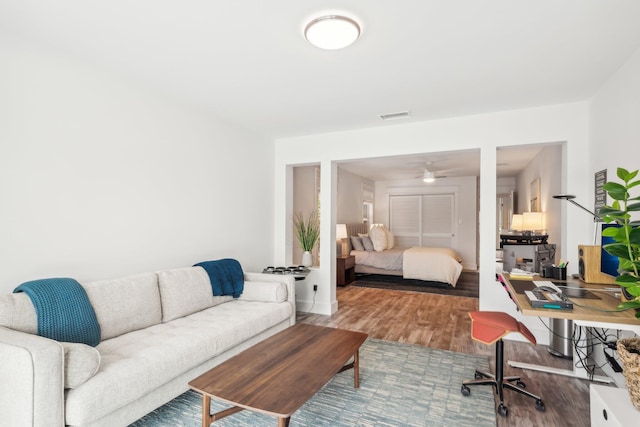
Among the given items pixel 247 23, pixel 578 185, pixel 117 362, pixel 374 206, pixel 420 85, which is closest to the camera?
pixel 117 362

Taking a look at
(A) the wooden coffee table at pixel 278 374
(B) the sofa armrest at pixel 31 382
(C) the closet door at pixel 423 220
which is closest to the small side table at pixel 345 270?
(C) the closet door at pixel 423 220

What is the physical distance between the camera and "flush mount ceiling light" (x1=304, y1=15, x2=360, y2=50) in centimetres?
190

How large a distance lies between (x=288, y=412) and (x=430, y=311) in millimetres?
3573

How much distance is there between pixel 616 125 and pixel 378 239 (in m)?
5.05

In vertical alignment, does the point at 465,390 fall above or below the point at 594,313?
below

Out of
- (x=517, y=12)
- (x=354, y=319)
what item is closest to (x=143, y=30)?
(x=517, y=12)

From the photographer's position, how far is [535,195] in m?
5.60

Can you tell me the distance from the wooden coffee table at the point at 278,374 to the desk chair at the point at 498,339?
812 mm

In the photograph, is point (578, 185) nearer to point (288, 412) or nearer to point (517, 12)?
point (517, 12)

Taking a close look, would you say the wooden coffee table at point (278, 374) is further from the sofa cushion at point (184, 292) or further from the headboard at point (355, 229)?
the headboard at point (355, 229)

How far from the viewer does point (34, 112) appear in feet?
7.20

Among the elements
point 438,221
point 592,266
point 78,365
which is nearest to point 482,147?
point 592,266

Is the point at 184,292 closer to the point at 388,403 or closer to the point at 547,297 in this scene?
the point at 388,403

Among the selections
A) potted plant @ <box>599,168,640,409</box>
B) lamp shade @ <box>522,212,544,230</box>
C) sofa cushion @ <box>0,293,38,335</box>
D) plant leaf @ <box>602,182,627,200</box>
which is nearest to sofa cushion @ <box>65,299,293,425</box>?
sofa cushion @ <box>0,293,38,335</box>
